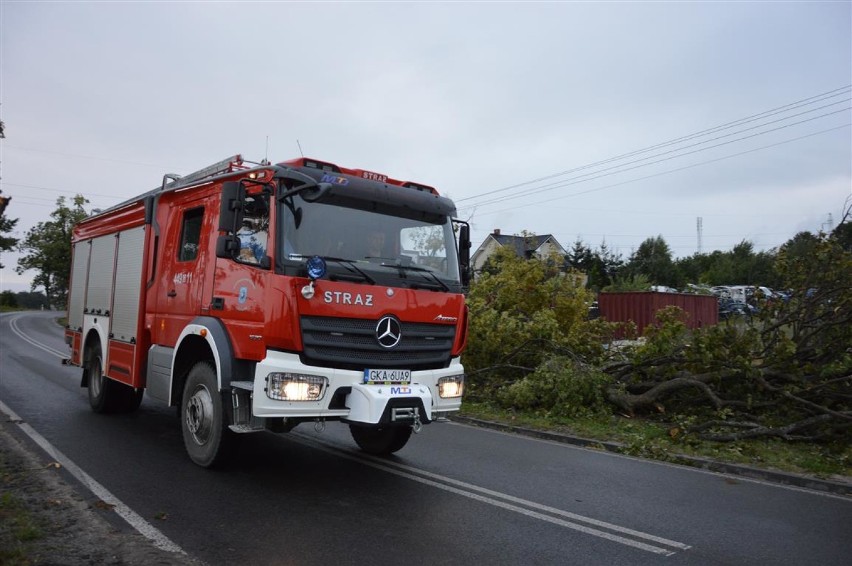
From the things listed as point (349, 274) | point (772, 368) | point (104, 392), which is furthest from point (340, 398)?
point (772, 368)

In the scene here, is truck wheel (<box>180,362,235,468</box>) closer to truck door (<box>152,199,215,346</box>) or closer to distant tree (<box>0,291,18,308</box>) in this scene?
truck door (<box>152,199,215,346</box>)

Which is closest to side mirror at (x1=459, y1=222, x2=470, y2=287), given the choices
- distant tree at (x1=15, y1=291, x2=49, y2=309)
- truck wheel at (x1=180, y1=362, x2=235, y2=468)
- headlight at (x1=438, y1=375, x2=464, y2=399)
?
headlight at (x1=438, y1=375, x2=464, y2=399)

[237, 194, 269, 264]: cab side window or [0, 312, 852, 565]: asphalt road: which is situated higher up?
[237, 194, 269, 264]: cab side window

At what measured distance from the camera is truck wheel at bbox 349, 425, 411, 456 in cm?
755

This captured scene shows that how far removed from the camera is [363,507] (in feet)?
18.3

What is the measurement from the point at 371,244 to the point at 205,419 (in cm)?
237

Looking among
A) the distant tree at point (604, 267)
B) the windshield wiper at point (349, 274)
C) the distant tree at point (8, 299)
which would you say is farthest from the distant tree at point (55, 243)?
the windshield wiper at point (349, 274)

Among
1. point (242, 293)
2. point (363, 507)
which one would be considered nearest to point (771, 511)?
point (363, 507)

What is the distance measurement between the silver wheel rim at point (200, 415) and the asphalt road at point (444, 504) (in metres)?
0.39

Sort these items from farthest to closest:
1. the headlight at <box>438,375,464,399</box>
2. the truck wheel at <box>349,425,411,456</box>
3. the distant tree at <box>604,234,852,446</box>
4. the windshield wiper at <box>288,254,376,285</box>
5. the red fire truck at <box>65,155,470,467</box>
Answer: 1. the distant tree at <box>604,234,852,446</box>
2. the truck wheel at <box>349,425,411,456</box>
3. the headlight at <box>438,375,464,399</box>
4. the windshield wiper at <box>288,254,376,285</box>
5. the red fire truck at <box>65,155,470,467</box>

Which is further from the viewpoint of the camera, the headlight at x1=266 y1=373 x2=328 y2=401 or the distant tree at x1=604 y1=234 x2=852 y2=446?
the distant tree at x1=604 y1=234 x2=852 y2=446

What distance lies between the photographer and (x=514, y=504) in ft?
19.2

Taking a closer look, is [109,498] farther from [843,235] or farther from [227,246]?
[843,235]

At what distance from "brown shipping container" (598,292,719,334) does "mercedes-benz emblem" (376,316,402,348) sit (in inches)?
814
